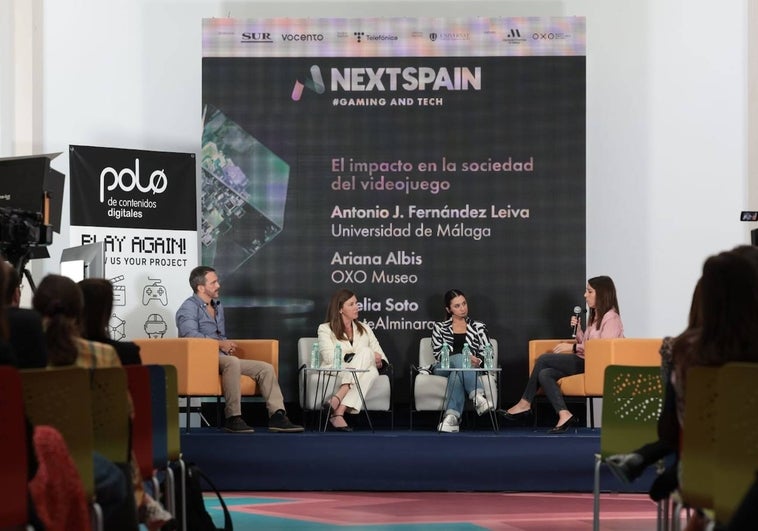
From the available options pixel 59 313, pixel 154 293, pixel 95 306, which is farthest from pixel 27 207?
pixel 59 313

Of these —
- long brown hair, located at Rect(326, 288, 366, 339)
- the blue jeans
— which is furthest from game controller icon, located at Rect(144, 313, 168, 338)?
the blue jeans

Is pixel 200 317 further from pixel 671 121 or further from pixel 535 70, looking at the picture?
pixel 671 121

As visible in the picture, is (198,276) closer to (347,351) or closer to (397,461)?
(347,351)

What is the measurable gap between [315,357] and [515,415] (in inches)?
54.8

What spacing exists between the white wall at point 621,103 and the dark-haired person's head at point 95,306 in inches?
200

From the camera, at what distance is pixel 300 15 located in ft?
28.3

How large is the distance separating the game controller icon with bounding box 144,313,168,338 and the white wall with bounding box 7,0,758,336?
1218 millimetres

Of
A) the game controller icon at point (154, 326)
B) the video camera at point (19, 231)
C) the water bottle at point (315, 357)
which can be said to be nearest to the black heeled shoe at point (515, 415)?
the water bottle at point (315, 357)

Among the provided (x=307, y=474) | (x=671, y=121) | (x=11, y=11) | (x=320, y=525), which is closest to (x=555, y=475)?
(x=307, y=474)

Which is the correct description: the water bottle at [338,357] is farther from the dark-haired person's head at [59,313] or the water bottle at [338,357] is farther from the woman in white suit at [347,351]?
the dark-haired person's head at [59,313]

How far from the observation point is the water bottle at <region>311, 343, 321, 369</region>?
7.47 meters

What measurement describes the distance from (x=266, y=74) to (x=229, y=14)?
0.88 meters

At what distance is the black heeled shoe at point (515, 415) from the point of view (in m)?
7.54

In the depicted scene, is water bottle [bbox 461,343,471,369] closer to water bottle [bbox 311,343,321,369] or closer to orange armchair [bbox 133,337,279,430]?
water bottle [bbox 311,343,321,369]
